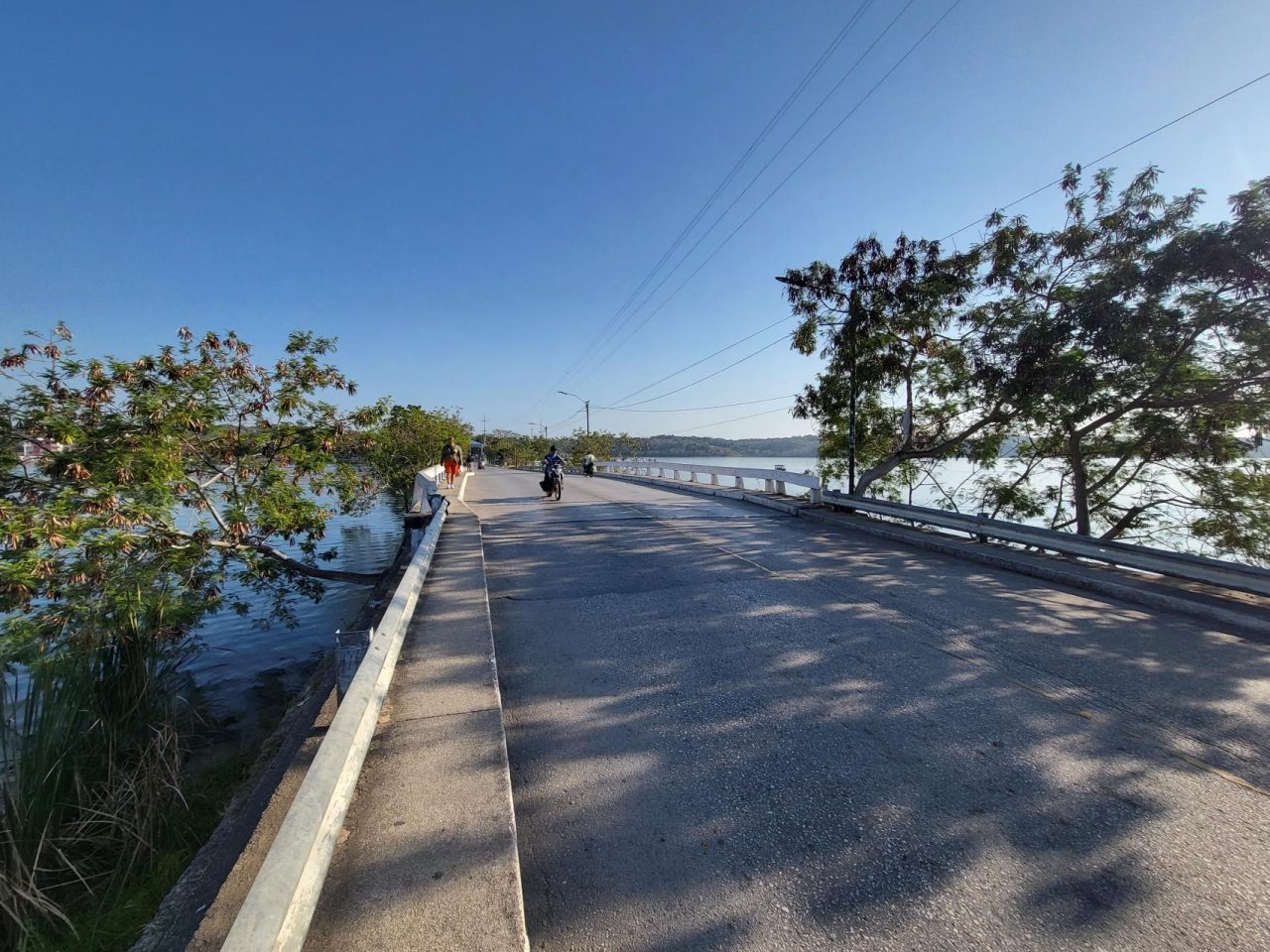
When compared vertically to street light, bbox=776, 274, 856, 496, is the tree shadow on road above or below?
below

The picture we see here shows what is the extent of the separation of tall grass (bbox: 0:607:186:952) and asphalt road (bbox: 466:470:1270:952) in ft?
9.39

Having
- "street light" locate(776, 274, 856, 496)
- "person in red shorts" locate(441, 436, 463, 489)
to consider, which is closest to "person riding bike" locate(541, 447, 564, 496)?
"person in red shorts" locate(441, 436, 463, 489)


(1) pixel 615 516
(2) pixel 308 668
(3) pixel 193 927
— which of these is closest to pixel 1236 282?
(1) pixel 615 516

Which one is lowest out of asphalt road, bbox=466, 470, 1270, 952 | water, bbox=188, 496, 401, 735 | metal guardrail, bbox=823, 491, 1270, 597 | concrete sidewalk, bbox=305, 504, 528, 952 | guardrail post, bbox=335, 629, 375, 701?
water, bbox=188, 496, 401, 735

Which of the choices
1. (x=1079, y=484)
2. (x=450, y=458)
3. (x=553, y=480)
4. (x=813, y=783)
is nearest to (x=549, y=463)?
(x=553, y=480)

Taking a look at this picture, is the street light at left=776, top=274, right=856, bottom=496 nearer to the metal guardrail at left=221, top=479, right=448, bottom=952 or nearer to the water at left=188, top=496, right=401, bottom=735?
the water at left=188, top=496, right=401, bottom=735

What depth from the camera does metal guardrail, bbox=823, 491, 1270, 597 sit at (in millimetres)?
5645

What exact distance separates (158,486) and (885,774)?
355 inches

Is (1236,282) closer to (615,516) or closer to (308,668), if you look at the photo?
(615,516)

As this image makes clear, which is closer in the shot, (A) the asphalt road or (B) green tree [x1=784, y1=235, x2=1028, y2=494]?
(A) the asphalt road

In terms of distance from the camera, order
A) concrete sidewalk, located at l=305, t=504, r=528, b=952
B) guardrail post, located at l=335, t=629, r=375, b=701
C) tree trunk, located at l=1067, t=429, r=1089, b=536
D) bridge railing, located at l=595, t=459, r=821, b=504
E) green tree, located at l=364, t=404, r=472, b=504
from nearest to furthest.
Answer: concrete sidewalk, located at l=305, t=504, r=528, b=952 < guardrail post, located at l=335, t=629, r=375, b=701 < tree trunk, located at l=1067, t=429, r=1089, b=536 < bridge railing, located at l=595, t=459, r=821, b=504 < green tree, located at l=364, t=404, r=472, b=504

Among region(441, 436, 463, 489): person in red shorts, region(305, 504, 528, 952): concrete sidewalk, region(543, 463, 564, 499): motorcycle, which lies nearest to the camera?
region(305, 504, 528, 952): concrete sidewalk

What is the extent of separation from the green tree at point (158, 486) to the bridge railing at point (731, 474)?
32.0ft

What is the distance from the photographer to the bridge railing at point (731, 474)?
1387 centimetres
